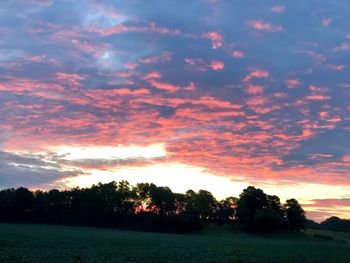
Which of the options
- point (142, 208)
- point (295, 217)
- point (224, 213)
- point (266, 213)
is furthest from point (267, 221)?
point (142, 208)

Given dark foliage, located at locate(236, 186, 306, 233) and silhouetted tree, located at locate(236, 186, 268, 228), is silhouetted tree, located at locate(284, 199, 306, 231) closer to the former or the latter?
dark foliage, located at locate(236, 186, 306, 233)

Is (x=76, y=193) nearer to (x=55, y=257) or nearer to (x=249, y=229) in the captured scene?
(x=249, y=229)

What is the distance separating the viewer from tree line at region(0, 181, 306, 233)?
458 feet

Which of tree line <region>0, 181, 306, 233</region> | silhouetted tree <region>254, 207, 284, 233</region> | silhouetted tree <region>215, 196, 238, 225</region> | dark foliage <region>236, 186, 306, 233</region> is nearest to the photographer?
silhouetted tree <region>254, 207, 284, 233</region>

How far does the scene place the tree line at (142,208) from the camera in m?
140

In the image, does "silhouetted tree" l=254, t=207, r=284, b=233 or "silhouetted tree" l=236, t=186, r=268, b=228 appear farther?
"silhouetted tree" l=236, t=186, r=268, b=228

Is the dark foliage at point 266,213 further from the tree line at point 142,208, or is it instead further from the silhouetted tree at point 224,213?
the silhouetted tree at point 224,213

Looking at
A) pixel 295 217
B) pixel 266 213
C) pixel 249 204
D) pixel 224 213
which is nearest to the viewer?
pixel 266 213

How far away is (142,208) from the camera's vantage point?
162000 millimetres

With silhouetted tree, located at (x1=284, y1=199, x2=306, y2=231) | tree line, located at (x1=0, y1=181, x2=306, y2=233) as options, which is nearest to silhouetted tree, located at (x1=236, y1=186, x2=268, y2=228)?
tree line, located at (x1=0, y1=181, x2=306, y2=233)

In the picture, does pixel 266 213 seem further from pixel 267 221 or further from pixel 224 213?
pixel 224 213

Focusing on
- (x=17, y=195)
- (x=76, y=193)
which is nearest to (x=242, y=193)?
(x=76, y=193)

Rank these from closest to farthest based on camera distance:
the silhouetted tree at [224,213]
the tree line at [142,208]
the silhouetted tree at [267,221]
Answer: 1. the silhouetted tree at [267,221]
2. the tree line at [142,208]
3. the silhouetted tree at [224,213]

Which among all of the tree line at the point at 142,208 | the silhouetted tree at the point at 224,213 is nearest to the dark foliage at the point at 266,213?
the tree line at the point at 142,208
